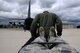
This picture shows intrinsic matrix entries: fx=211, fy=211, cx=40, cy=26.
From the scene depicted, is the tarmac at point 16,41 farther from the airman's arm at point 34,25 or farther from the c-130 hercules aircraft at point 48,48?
the c-130 hercules aircraft at point 48,48

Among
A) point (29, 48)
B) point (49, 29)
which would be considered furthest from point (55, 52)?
point (49, 29)

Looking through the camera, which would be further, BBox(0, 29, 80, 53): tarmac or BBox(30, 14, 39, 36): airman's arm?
BBox(0, 29, 80, 53): tarmac

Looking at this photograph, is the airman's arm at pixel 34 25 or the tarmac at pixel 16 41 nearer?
the airman's arm at pixel 34 25

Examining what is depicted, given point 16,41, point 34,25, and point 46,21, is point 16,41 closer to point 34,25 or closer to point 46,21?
point 34,25

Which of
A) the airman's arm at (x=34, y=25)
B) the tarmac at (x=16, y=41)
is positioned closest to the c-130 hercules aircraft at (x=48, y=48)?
the airman's arm at (x=34, y=25)

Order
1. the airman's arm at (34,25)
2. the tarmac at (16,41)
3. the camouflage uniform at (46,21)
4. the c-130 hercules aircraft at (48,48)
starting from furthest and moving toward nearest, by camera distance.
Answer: the tarmac at (16,41) < the airman's arm at (34,25) < the camouflage uniform at (46,21) < the c-130 hercules aircraft at (48,48)

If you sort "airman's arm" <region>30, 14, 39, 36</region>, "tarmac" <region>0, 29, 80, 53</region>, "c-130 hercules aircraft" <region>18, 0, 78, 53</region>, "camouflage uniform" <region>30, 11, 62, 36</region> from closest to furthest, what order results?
"c-130 hercules aircraft" <region>18, 0, 78, 53</region>
"camouflage uniform" <region>30, 11, 62, 36</region>
"airman's arm" <region>30, 14, 39, 36</region>
"tarmac" <region>0, 29, 80, 53</region>

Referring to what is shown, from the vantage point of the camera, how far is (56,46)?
3656 millimetres

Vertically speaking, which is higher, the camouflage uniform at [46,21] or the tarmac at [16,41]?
the camouflage uniform at [46,21]

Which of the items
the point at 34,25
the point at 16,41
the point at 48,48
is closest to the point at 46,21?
the point at 34,25

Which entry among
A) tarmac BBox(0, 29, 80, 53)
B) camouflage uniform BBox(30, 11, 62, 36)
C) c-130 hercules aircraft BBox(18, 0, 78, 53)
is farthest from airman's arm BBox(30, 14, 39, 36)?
tarmac BBox(0, 29, 80, 53)

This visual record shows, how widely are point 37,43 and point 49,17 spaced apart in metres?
1.38

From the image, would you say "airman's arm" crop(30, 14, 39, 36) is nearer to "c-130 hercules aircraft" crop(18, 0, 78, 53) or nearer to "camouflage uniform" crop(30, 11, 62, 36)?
"camouflage uniform" crop(30, 11, 62, 36)

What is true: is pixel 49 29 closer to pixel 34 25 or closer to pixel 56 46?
pixel 34 25
